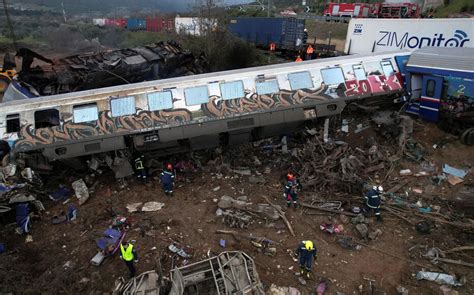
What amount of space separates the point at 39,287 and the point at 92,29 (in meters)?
52.5

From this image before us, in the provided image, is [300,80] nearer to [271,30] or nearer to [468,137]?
[468,137]

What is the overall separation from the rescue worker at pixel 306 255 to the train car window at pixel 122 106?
6.85 m

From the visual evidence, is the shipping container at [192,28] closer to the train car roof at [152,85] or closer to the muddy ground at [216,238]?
the train car roof at [152,85]

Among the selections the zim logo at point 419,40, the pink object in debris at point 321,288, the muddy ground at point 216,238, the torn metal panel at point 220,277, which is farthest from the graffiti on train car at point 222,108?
the zim logo at point 419,40

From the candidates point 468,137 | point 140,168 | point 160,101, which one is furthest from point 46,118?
point 468,137

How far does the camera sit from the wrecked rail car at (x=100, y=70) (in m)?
16.1

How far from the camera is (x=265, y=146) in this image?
1198 cm

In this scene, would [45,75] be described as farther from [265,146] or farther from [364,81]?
[364,81]

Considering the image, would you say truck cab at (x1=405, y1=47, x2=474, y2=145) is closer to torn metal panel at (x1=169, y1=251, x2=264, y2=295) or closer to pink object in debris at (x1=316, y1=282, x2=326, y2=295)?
pink object in debris at (x1=316, y1=282, x2=326, y2=295)

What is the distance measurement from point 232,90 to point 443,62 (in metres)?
7.37

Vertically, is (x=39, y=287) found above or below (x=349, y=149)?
below

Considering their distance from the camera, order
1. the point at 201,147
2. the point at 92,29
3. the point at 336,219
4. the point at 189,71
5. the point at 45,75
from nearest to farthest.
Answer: the point at 336,219 < the point at 201,147 < the point at 45,75 < the point at 189,71 < the point at 92,29

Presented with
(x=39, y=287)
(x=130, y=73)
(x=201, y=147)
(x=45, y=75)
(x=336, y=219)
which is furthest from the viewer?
(x=130, y=73)

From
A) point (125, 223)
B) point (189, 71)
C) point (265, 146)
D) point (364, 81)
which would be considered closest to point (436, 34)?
point (364, 81)
